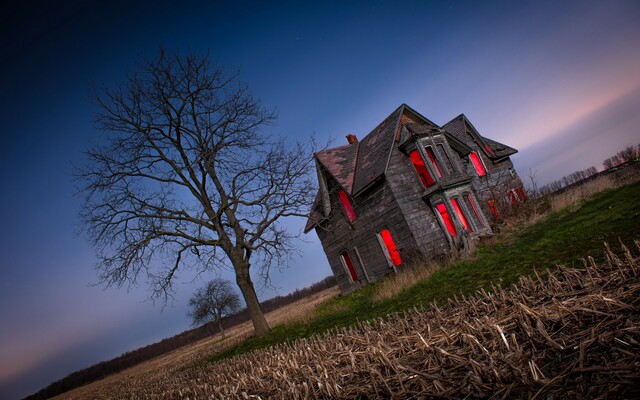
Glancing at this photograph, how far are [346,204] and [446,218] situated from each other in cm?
615

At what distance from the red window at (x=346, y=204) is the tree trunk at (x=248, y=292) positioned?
23.7 feet

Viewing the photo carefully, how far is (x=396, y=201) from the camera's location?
16375 mm

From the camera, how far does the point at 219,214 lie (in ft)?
53.5

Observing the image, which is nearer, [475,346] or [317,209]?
[475,346]

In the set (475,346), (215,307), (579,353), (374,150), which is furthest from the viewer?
(215,307)

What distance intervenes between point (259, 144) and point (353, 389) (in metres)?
15.1

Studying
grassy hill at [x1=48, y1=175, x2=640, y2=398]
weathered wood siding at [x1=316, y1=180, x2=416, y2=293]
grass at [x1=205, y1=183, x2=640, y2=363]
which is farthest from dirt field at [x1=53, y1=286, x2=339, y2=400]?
grass at [x1=205, y1=183, x2=640, y2=363]

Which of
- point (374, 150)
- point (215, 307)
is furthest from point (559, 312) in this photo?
point (215, 307)

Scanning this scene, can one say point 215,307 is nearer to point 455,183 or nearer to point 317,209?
point 317,209

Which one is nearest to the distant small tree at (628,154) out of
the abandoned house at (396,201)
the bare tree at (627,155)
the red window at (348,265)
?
the bare tree at (627,155)

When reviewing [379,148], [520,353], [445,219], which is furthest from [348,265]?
[520,353]

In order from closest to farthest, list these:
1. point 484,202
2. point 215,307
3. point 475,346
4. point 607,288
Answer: point 475,346 → point 607,288 → point 484,202 → point 215,307

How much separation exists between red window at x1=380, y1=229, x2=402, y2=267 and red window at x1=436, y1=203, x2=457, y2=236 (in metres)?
3.10

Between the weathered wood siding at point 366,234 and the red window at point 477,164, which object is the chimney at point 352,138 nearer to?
the weathered wood siding at point 366,234
